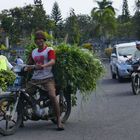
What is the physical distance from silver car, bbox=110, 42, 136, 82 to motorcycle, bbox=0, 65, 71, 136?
39.6 ft

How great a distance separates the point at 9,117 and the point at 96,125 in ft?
5.82

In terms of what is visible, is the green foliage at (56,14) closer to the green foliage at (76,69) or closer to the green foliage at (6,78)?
the green foliage at (6,78)

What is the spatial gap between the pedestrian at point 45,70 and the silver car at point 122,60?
12112 mm

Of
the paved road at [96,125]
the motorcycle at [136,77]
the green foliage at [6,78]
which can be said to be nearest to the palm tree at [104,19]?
the motorcycle at [136,77]

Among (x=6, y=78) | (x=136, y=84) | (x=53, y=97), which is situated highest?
(x=6, y=78)

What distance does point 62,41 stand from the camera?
35.8 feet

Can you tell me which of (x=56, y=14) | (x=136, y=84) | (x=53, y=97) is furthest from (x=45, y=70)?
(x=56, y=14)

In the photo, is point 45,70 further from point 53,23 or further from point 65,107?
point 53,23

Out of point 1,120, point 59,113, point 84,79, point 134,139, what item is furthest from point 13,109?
point 134,139

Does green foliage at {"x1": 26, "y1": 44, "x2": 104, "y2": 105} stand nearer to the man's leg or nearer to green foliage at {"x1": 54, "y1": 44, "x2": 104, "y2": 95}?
green foliage at {"x1": 54, "y1": 44, "x2": 104, "y2": 95}

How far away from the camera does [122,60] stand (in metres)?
22.5

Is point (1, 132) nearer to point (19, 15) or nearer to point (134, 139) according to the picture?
point (134, 139)

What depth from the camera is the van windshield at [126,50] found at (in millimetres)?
23281

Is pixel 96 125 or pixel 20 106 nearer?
pixel 20 106
